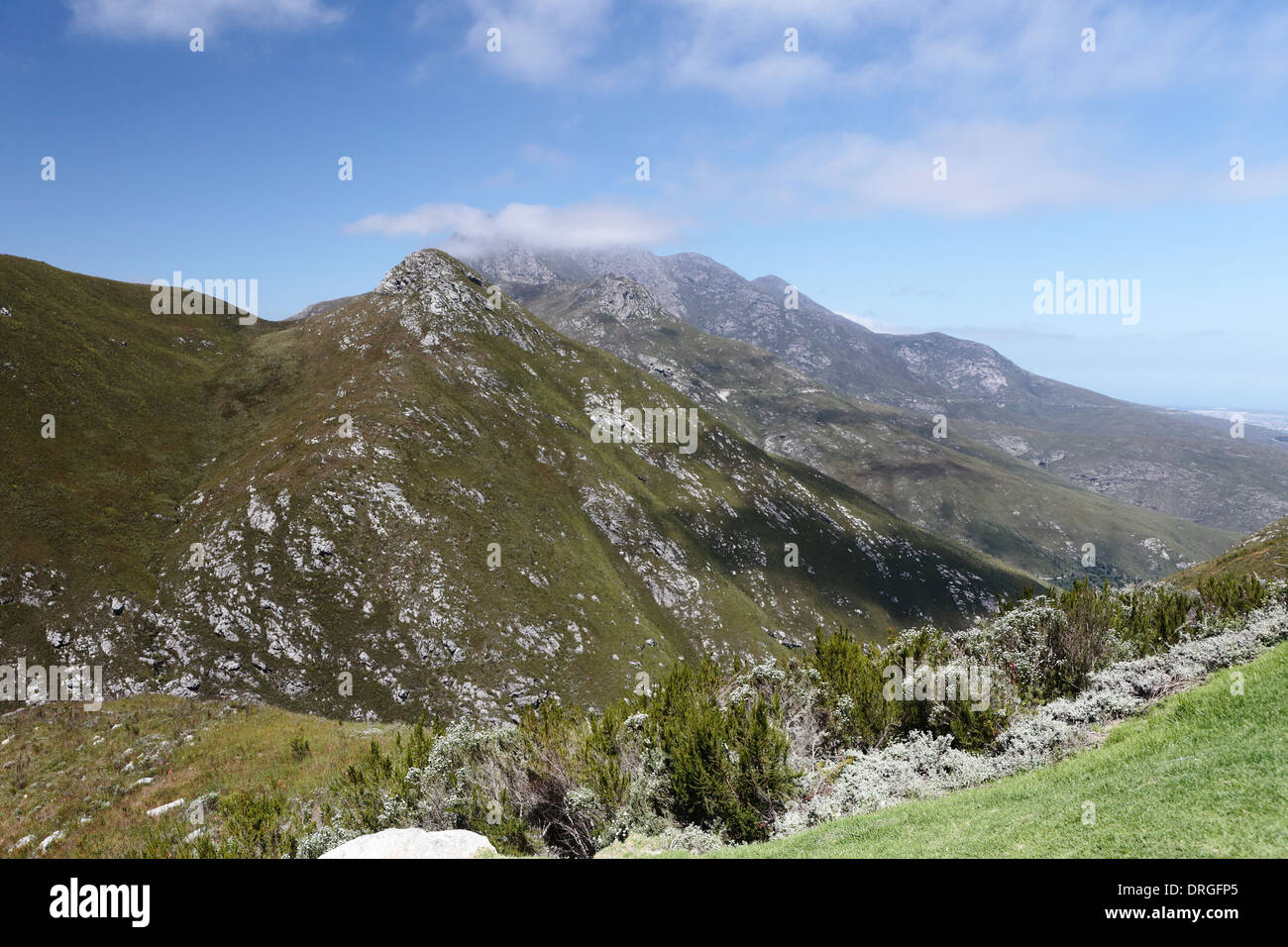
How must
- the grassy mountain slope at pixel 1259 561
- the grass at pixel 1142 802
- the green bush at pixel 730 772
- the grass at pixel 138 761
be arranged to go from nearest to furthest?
the grass at pixel 1142 802 < the green bush at pixel 730 772 < the grass at pixel 138 761 < the grassy mountain slope at pixel 1259 561

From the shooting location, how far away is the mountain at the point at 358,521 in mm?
54281

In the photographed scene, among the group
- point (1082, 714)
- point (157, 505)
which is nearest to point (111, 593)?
point (157, 505)

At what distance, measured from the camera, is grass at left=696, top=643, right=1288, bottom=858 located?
911cm

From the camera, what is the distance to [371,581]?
6544cm

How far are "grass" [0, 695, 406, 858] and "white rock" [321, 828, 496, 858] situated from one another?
12.8 meters

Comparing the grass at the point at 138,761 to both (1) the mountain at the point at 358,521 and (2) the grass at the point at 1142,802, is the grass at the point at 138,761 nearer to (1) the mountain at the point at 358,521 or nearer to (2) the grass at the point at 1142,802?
(1) the mountain at the point at 358,521

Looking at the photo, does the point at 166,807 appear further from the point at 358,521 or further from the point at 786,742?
the point at 358,521

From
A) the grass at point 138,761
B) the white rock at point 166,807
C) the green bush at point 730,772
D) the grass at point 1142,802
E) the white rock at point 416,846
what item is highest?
the grass at point 1142,802

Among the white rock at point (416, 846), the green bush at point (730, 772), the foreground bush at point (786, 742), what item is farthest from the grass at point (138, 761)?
the green bush at point (730, 772)

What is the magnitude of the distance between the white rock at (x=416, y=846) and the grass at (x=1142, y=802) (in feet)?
20.7

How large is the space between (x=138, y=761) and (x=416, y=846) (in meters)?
27.6

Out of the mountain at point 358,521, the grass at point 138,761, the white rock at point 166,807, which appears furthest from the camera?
the mountain at point 358,521

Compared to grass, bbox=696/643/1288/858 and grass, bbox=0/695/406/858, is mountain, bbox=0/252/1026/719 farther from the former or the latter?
grass, bbox=696/643/1288/858

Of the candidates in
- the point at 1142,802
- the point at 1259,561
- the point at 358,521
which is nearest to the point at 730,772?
the point at 1142,802
